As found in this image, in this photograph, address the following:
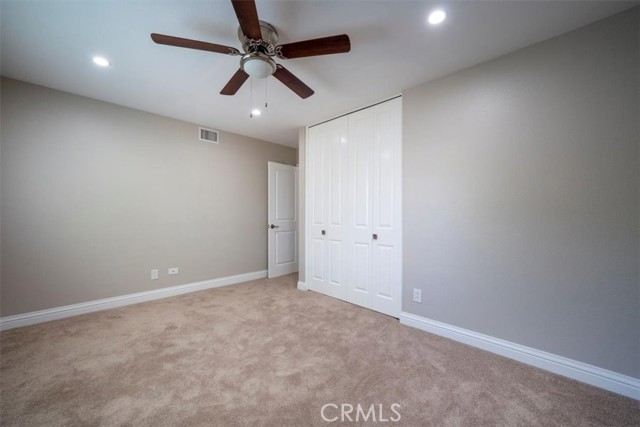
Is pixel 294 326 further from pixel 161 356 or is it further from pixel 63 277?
pixel 63 277

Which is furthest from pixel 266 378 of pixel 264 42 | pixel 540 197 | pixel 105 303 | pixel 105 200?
pixel 105 200

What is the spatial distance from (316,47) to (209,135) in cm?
294

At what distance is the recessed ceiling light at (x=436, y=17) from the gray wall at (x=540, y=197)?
770mm

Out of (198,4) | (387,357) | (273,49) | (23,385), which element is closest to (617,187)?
(387,357)

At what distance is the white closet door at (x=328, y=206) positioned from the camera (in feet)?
11.2

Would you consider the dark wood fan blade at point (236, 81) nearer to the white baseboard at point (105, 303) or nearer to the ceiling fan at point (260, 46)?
the ceiling fan at point (260, 46)

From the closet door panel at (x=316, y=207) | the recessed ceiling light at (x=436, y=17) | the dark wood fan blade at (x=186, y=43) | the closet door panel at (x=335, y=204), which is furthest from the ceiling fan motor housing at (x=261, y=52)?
the closet door panel at (x=316, y=207)

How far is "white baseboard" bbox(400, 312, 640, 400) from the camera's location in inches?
65.0

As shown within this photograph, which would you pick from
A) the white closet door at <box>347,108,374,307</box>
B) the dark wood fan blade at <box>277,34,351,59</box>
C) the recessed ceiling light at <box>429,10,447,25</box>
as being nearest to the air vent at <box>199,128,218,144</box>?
the white closet door at <box>347,108,374,307</box>

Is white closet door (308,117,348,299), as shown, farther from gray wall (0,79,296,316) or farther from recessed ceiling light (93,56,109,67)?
recessed ceiling light (93,56,109,67)

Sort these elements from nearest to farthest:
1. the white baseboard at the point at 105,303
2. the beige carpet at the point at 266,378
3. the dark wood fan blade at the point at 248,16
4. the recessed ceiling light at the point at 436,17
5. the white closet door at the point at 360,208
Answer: the dark wood fan blade at the point at 248,16 → the beige carpet at the point at 266,378 → the recessed ceiling light at the point at 436,17 → the white baseboard at the point at 105,303 → the white closet door at the point at 360,208

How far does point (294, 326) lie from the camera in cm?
262

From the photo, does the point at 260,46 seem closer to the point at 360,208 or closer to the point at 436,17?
the point at 436,17

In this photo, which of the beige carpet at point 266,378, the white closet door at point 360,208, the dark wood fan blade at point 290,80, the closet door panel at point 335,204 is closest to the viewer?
the beige carpet at point 266,378
